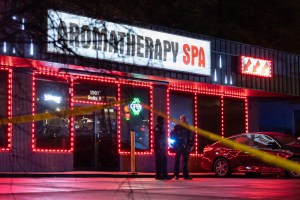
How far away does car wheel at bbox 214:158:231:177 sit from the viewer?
2230 cm

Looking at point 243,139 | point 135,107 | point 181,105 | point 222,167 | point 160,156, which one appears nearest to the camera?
point 160,156

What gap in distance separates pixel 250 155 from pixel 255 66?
21.3ft

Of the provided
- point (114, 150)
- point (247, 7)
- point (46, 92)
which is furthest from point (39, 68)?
point (247, 7)

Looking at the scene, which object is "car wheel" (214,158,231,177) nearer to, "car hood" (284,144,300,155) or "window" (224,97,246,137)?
"car hood" (284,144,300,155)

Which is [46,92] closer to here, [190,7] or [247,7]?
[190,7]

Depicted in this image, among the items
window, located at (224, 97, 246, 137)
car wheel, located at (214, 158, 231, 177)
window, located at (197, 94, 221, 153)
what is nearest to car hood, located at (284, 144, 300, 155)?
car wheel, located at (214, 158, 231, 177)

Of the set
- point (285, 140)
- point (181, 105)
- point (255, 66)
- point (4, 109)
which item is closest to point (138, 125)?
point (181, 105)

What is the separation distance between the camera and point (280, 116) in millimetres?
35156

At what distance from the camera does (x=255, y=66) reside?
27469 mm

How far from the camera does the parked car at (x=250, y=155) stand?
859 inches

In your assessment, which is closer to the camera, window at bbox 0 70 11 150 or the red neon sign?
window at bbox 0 70 11 150

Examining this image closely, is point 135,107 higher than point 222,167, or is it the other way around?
point 135,107

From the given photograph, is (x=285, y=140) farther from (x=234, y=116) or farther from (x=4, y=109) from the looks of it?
(x=4, y=109)

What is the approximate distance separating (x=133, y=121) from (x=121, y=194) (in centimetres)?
A: 1127
